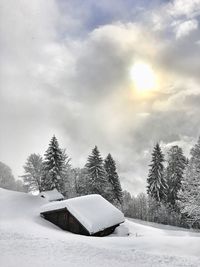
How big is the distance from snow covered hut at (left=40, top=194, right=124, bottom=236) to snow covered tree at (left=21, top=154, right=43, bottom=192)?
2773cm

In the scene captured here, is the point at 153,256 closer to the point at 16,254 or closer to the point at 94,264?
the point at 94,264

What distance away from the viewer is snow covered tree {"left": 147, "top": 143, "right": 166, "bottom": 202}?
180ft

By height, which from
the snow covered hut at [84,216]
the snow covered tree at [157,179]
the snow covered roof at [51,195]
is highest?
the snow covered tree at [157,179]

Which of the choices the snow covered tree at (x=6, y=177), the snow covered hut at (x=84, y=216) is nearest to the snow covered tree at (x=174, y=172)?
the snow covered hut at (x=84, y=216)

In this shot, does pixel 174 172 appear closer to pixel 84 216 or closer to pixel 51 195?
pixel 51 195

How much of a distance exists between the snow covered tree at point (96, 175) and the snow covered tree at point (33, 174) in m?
12.5

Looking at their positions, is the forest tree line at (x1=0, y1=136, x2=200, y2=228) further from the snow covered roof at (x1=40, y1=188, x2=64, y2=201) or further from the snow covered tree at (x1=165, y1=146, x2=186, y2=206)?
the snow covered roof at (x1=40, y1=188, x2=64, y2=201)

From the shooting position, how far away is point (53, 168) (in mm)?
51344

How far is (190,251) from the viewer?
18.9 meters

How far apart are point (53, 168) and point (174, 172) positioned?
22504 millimetres

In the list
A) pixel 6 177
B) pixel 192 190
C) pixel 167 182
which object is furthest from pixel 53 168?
pixel 6 177

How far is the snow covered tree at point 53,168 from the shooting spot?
51.5 meters

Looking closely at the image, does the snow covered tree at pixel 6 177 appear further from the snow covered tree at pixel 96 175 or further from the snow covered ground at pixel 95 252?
the snow covered ground at pixel 95 252

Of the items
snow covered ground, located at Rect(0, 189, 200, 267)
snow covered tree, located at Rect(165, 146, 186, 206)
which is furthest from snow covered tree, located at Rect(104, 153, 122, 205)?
snow covered ground, located at Rect(0, 189, 200, 267)
